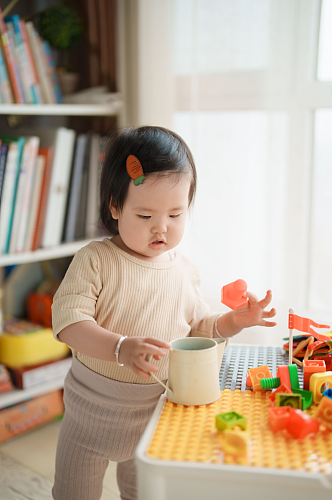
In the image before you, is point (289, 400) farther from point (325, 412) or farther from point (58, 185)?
point (58, 185)

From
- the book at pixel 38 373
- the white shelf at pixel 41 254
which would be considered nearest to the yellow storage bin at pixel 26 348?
the book at pixel 38 373

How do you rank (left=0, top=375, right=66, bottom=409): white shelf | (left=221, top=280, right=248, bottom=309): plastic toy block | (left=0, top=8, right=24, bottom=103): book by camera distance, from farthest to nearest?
(left=0, top=375, right=66, bottom=409): white shelf, (left=0, top=8, right=24, bottom=103): book, (left=221, top=280, right=248, bottom=309): plastic toy block

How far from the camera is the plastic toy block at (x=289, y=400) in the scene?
0.79m

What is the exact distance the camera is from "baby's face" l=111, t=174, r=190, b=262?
939 millimetres

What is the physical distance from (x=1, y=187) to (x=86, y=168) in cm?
36

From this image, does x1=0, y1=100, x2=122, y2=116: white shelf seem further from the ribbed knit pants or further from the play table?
the play table

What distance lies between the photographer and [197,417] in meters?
0.77

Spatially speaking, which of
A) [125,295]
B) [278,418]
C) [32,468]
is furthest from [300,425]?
[32,468]

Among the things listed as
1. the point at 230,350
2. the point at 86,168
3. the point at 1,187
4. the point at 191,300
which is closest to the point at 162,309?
the point at 191,300

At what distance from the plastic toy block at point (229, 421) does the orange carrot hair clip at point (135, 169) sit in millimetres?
449

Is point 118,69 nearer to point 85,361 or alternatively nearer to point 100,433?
point 85,361

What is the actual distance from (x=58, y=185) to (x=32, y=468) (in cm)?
100

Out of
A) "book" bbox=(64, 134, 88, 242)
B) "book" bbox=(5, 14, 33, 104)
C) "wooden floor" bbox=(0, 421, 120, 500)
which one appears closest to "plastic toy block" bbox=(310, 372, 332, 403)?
"wooden floor" bbox=(0, 421, 120, 500)

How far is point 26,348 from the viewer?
5.94ft
